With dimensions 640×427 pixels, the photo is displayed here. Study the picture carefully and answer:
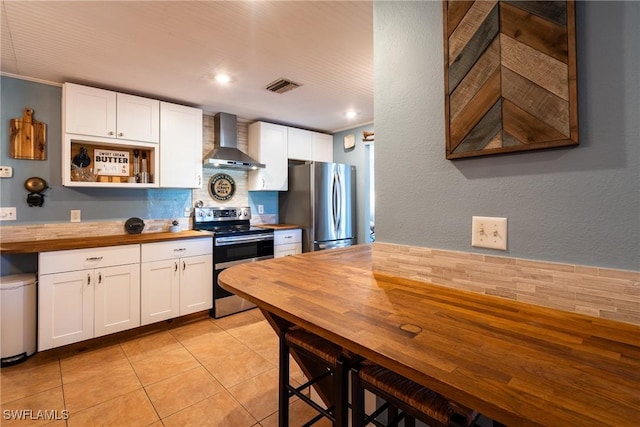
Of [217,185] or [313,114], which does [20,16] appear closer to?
[217,185]

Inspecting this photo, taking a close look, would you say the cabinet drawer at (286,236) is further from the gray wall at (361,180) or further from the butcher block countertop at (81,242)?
the gray wall at (361,180)

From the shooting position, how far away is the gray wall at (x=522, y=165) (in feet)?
2.63

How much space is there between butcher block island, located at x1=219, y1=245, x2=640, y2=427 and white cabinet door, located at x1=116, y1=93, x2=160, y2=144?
247 cm

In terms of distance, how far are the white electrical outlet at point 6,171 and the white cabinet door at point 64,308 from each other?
3.22ft

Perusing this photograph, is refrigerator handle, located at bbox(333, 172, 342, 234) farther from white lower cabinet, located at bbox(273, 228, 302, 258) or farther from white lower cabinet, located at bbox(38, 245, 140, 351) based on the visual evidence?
white lower cabinet, located at bbox(38, 245, 140, 351)

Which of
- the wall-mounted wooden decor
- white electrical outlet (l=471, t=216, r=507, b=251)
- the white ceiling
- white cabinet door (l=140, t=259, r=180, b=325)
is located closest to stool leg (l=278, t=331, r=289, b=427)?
white electrical outlet (l=471, t=216, r=507, b=251)

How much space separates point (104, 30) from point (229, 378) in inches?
97.7

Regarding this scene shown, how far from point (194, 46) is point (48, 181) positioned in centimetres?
190

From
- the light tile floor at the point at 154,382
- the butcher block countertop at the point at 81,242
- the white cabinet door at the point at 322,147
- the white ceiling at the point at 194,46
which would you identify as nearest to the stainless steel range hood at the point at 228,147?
the white ceiling at the point at 194,46

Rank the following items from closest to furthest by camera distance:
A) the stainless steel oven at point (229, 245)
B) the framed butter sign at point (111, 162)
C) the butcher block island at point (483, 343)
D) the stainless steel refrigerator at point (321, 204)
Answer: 1. the butcher block island at point (483, 343)
2. the framed butter sign at point (111, 162)
3. the stainless steel oven at point (229, 245)
4. the stainless steel refrigerator at point (321, 204)

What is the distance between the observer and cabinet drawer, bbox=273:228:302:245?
375cm

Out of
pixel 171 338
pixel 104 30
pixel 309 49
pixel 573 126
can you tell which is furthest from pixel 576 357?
pixel 171 338

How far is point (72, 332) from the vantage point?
8.04 ft

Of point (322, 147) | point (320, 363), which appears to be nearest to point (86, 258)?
point (320, 363)
